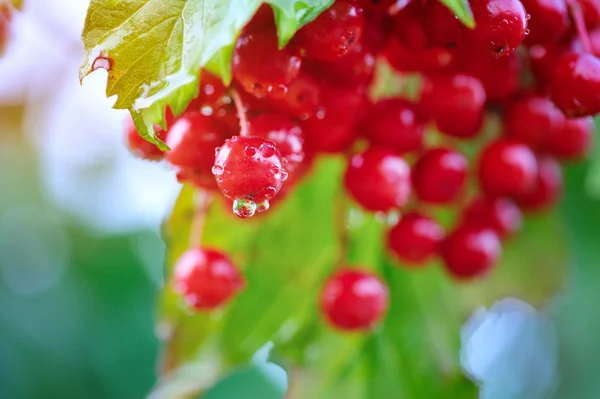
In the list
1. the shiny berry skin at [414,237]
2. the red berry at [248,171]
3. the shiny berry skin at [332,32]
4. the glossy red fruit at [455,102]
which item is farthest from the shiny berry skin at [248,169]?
the shiny berry skin at [414,237]

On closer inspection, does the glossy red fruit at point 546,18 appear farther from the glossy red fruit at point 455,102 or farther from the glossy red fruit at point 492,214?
the glossy red fruit at point 492,214

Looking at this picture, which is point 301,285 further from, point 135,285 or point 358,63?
point 135,285

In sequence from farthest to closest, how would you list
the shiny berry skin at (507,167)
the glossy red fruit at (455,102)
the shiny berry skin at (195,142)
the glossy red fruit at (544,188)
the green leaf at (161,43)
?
the glossy red fruit at (544,188), the shiny berry skin at (507,167), the glossy red fruit at (455,102), the shiny berry skin at (195,142), the green leaf at (161,43)

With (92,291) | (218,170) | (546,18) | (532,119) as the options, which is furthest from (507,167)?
(92,291)

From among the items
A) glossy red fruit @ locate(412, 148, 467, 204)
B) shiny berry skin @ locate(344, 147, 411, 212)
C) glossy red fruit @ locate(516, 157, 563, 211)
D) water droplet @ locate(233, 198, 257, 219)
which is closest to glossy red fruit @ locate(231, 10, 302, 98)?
water droplet @ locate(233, 198, 257, 219)

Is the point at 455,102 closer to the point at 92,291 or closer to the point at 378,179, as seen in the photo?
the point at 378,179

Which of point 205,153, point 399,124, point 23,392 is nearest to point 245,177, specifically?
point 205,153

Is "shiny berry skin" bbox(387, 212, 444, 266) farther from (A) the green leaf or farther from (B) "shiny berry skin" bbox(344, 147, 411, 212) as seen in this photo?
(A) the green leaf
